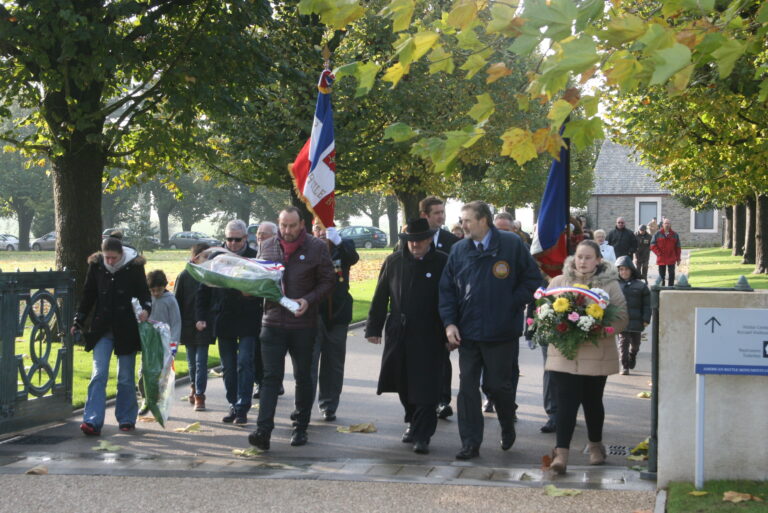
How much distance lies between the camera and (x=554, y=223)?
9.54m

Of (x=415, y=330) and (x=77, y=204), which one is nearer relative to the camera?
(x=415, y=330)

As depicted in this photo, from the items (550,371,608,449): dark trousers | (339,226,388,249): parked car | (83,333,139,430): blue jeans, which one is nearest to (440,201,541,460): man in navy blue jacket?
(550,371,608,449): dark trousers

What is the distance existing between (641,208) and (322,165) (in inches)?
2301

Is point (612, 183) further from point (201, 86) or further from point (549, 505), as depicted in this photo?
point (549, 505)

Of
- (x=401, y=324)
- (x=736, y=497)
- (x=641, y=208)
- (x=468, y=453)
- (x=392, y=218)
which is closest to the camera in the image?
(x=736, y=497)

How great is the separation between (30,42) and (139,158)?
3.82 metres

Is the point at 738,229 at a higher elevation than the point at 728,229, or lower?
lower

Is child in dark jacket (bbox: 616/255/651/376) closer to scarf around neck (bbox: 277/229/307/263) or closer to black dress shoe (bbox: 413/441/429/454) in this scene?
black dress shoe (bbox: 413/441/429/454)

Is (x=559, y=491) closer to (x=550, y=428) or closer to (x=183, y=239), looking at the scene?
(x=550, y=428)

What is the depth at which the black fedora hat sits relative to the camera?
8406 millimetres

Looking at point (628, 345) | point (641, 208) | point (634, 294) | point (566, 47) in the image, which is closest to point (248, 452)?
point (566, 47)

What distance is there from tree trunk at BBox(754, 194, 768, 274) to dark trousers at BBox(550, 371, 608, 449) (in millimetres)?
26458

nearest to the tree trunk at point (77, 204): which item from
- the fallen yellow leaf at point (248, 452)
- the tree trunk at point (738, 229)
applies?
the fallen yellow leaf at point (248, 452)

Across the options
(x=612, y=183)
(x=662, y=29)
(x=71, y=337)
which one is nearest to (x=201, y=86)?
(x=71, y=337)
